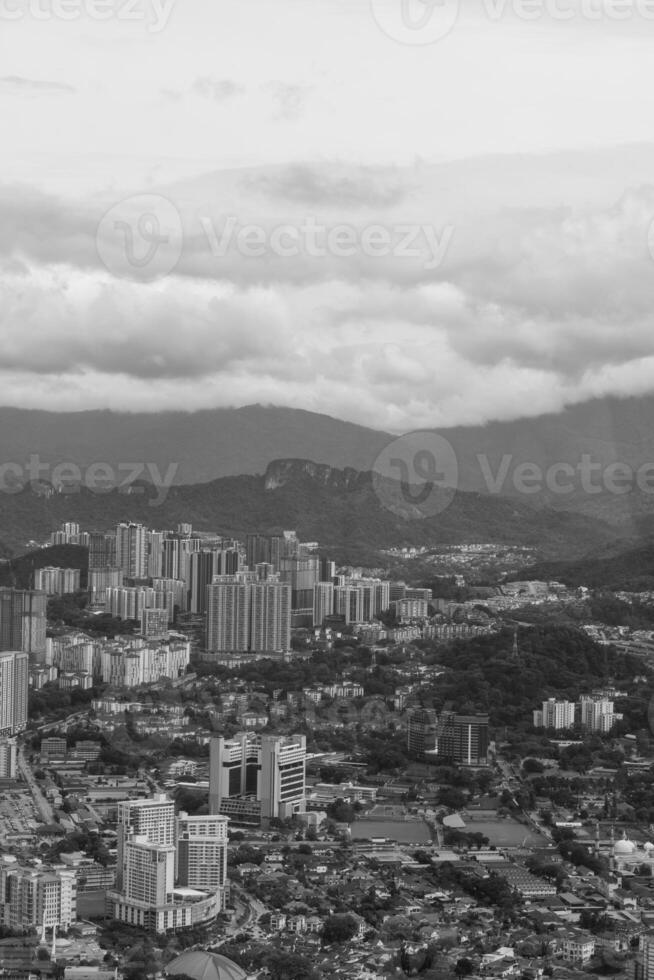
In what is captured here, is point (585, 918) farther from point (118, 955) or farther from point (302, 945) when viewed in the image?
point (118, 955)

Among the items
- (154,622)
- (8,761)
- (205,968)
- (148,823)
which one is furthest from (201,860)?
(154,622)

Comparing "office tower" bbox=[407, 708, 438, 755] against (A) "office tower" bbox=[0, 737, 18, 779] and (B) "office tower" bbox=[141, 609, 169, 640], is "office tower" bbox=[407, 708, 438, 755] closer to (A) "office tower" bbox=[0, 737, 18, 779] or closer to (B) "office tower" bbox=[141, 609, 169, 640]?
(A) "office tower" bbox=[0, 737, 18, 779]

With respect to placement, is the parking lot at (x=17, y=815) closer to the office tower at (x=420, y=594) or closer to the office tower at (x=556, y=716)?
the office tower at (x=556, y=716)

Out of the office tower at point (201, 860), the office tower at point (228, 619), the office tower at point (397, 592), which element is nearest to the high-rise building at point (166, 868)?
the office tower at point (201, 860)

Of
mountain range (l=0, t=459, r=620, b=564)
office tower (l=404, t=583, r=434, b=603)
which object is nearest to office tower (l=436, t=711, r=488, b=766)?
office tower (l=404, t=583, r=434, b=603)

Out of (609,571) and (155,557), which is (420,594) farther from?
(155,557)

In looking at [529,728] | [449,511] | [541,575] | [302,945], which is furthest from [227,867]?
[449,511]

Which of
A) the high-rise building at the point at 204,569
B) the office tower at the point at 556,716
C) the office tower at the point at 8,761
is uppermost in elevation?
the high-rise building at the point at 204,569
